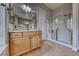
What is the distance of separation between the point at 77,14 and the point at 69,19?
357mm

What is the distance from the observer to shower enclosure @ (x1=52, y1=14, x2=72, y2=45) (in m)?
3.46

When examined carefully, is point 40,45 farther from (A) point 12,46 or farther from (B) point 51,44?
(A) point 12,46

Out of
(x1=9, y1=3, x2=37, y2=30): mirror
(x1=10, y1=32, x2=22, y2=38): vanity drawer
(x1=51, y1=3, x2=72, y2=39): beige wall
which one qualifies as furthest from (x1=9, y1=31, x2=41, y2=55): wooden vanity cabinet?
(x1=51, y1=3, x2=72, y2=39): beige wall

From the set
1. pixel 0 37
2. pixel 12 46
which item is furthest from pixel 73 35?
pixel 0 37

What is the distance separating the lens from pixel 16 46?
249cm

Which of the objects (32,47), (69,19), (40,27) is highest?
(69,19)

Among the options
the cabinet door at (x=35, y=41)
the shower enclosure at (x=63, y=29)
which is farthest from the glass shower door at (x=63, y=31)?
the cabinet door at (x=35, y=41)

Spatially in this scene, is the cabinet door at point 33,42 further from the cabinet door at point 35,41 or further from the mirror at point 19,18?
the mirror at point 19,18

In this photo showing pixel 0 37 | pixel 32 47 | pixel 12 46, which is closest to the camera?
pixel 0 37

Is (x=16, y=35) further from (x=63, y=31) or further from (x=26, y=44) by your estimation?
(x=63, y=31)

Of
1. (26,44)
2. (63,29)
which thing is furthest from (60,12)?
(26,44)

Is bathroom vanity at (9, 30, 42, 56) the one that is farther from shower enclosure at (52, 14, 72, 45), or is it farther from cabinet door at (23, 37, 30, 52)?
shower enclosure at (52, 14, 72, 45)

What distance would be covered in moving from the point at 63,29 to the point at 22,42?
1.58 meters

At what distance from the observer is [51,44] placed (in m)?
3.56
